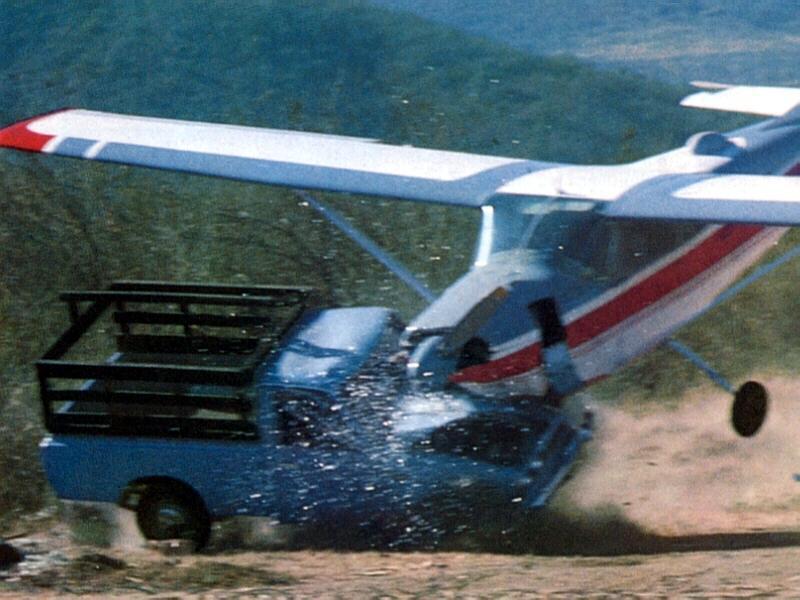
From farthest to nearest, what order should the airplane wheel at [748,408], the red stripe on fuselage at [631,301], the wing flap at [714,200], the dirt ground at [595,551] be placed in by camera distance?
the airplane wheel at [748,408] < the red stripe on fuselage at [631,301] < the wing flap at [714,200] < the dirt ground at [595,551]

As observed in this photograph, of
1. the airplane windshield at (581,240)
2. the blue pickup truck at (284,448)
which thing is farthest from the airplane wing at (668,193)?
the blue pickup truck at (284,448)

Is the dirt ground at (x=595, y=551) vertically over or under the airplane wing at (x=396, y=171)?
under

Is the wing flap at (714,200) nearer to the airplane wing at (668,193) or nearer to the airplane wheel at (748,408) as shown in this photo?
the airplane wing at (668,193)

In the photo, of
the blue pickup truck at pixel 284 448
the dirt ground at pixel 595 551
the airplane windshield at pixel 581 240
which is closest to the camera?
the dirt ground at pixel 595 551

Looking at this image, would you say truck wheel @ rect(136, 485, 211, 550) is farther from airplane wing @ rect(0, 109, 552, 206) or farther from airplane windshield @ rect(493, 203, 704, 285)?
airplane wing @ rect(0, 109, 552, 206)

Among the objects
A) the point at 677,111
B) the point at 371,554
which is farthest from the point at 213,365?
the point at 677,111

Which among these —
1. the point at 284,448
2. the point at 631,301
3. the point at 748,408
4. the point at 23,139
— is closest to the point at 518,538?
the point at 284,448

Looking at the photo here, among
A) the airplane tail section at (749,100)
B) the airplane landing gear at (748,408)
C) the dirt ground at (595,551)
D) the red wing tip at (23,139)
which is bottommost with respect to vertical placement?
the dirt ground at (595,551)

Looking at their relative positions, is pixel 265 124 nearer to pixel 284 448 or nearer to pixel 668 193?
pixel 668 193
